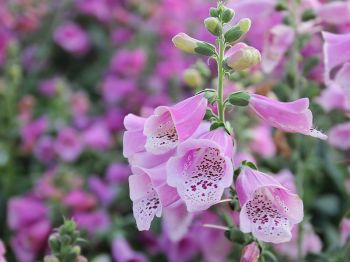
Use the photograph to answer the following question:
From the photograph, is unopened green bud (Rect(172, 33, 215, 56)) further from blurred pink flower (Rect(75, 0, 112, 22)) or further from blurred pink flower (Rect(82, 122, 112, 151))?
blurred pink flower (Rect(75, 0, 112, 22))

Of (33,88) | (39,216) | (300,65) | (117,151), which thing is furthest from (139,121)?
(33,88)

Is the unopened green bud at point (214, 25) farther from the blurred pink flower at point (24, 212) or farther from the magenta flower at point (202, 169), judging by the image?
the blurred pink flower at point (24, 212)

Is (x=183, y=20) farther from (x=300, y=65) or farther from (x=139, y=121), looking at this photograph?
(x=139, y=121)

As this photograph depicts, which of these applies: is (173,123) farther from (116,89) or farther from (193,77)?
(116,89)

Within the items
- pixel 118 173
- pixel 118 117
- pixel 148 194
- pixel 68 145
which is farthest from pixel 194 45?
pixel 118 117

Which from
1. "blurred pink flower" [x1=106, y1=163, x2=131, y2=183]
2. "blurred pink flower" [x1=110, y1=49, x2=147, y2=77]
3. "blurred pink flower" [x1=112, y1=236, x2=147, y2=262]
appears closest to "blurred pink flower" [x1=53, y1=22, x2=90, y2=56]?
"blurred pink flower" [x1=110, y1=49, x2=147, y2=77]
